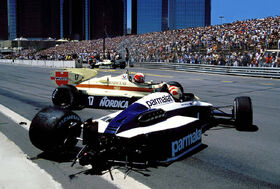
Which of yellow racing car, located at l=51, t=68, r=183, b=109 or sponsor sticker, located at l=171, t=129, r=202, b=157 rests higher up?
yellow racing car, located at l=51, t=68, r=183, b=109

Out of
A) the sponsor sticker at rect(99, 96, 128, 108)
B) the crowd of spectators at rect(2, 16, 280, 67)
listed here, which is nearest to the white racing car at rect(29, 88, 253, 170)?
the sponsor sticker at rect(99, 96, 128, 108)

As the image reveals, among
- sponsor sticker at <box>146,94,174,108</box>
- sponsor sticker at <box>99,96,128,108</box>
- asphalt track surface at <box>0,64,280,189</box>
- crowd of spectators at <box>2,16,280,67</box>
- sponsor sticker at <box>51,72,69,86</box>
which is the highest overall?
crowd of spectators at <box>2,16,280,67</box>

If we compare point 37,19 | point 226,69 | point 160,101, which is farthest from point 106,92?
point 37,19

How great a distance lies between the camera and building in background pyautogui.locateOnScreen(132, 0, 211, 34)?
14738cm

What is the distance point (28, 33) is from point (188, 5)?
83.5 meters

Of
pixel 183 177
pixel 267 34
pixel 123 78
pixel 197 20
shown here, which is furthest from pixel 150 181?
pixel 197 20

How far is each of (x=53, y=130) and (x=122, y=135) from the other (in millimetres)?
1090

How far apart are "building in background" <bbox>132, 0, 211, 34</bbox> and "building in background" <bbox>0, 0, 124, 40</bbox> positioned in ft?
73.5

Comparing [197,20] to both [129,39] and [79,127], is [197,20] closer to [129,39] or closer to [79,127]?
[129,39]

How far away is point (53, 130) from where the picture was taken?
488 centimetres

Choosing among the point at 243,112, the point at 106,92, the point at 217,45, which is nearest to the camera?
the point at 243,112

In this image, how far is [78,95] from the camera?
31.8 ft

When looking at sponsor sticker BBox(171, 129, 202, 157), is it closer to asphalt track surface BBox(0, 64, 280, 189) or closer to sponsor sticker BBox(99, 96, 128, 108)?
asphalt track surface BBox(0, 64, 280, 189)

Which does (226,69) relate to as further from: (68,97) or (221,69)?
(68,97)
